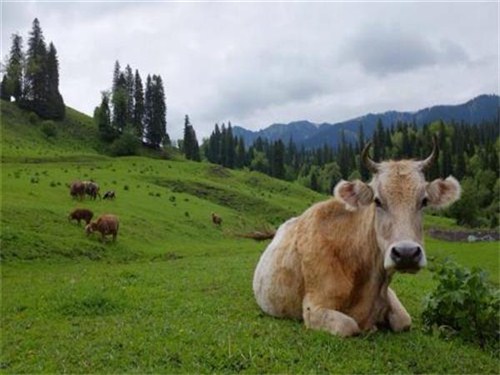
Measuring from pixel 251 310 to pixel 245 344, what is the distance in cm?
275

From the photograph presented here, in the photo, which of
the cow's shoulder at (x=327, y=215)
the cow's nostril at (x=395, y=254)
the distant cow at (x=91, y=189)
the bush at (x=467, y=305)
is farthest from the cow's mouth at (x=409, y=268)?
the distant cow at (x=91, y=189)

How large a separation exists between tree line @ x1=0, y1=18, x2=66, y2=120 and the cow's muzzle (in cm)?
8818

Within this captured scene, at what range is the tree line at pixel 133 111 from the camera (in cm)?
9119

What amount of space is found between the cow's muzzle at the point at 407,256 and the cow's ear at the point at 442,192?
1.16 meters

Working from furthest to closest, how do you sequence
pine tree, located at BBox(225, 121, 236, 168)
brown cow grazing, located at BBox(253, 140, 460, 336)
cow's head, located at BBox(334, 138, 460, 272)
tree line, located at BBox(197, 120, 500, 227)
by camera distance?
pine tree, located at BBox(225, 121, 236, 168) < tree line, located at BBox(197, 120, 500, 227) < brown cow grazing, located at BBox(253, 140, 460, 336) < cow's head, located at BBox(334, 138, 460, 272)

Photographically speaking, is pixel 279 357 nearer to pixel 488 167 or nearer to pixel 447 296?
pixel 447 296

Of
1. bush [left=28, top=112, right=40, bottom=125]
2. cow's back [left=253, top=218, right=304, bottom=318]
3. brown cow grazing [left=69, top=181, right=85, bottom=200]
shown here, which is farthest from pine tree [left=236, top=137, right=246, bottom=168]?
cow's back [left=253, top=218, right=304, bottom=318]

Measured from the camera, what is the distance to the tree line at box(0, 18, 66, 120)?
8844 cm

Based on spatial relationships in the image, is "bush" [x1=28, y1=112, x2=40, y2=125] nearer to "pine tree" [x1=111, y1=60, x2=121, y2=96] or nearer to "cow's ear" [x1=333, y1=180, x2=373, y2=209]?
"pine tree" [x1=111, y1=60, x2=121, y2=96]

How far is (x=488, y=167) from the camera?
120 metres

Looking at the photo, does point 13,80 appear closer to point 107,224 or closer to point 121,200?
point 121,200

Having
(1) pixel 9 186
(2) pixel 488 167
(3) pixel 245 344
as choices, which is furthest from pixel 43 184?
(2) pixel 488 167

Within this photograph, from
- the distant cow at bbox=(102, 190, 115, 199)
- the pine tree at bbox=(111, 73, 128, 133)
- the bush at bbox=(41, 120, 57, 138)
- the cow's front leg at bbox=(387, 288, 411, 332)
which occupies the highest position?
the pine tree at bbox=(111, 73, 128, 133)

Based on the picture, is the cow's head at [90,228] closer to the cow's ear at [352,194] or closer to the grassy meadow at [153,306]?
the grassy meadow at [153,306]
